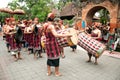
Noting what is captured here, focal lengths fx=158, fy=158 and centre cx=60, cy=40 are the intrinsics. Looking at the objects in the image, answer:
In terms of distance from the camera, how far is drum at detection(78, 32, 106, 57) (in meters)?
5.20

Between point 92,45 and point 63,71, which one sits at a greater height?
point 92,45

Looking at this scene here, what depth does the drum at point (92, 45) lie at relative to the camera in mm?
5199

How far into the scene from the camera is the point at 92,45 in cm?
530

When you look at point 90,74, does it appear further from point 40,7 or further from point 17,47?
point 40,7

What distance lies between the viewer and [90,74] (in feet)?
16.3

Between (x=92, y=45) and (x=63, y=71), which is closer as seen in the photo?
(x=63, y=71)

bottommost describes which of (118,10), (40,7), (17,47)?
(17,47)

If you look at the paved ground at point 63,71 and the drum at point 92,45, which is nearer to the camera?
the paved ground at point 63,71

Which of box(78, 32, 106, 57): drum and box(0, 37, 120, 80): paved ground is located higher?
box(78, 32, 106, 57): drum

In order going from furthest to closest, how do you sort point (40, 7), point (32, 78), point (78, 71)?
point (40, 7) → point (78, 71) → point (32, 78)

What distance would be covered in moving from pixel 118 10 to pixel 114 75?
7.61 m

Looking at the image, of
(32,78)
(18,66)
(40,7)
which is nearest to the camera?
(32,78)

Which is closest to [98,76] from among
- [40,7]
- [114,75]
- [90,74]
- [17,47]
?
[90,74]

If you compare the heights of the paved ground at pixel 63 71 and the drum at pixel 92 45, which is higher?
the drum at pixel 92 45
